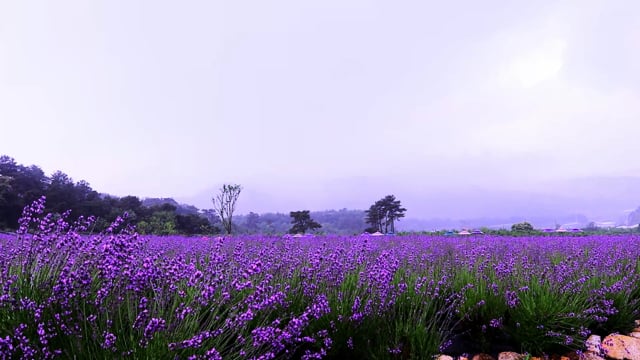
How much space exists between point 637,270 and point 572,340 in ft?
8.64

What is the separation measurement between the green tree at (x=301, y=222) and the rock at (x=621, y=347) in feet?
84.7

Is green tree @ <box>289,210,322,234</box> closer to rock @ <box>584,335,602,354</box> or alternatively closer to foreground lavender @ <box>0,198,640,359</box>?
foreground lavender @ <box>0,198,640,359</box>

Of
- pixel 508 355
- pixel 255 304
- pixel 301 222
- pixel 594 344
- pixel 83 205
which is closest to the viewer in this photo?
pixel 255 304

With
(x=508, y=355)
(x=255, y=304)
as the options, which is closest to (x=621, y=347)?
(x=508, y=355)

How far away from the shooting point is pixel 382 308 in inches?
106

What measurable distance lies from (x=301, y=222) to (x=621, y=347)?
26.5 meters

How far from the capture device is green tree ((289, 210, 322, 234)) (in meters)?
29.3

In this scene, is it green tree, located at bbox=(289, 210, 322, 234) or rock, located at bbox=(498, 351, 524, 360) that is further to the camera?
green tree, located at bbox=(289, 210, 322, 234)

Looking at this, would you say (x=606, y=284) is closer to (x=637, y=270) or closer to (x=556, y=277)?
(x=556, y=277)

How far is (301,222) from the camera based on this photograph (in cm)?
2959

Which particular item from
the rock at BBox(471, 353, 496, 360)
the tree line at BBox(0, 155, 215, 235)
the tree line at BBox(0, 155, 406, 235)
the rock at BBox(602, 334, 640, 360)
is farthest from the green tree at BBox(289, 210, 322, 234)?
the rock at BBox(471, 353, 496, 360)

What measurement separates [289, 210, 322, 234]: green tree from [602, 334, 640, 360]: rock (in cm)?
2581

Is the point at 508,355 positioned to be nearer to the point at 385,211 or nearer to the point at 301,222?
the point at 301,222

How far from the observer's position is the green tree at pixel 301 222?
29.3 meters
